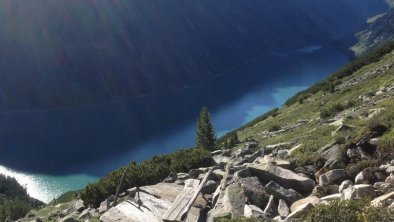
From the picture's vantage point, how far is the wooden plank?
14791 millimetres

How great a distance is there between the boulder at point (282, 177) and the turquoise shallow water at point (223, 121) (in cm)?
6339

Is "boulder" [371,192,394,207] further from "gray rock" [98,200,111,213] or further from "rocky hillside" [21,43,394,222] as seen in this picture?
"gray rock" [98,200,111,213]

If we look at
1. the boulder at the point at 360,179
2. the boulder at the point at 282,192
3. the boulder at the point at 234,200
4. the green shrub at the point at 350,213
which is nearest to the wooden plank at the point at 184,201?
the boulder at the point at 234,200

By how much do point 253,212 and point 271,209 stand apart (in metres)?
0.81

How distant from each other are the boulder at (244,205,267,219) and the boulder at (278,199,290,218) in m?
0.57

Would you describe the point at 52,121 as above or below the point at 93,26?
below

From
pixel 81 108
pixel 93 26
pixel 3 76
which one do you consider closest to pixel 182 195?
pixel 81 108

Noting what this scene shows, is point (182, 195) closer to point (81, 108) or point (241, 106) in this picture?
point (241, 106)

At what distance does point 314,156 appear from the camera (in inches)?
666

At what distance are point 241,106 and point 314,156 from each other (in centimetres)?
11831

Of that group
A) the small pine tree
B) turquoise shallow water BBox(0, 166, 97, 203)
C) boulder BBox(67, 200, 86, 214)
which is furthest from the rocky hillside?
turquoise shallow water BBox(0, 166, 97, 203)

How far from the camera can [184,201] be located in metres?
15.8

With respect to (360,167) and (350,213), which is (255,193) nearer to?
(360,167)

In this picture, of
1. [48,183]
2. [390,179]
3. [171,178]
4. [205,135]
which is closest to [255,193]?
[390,179]
